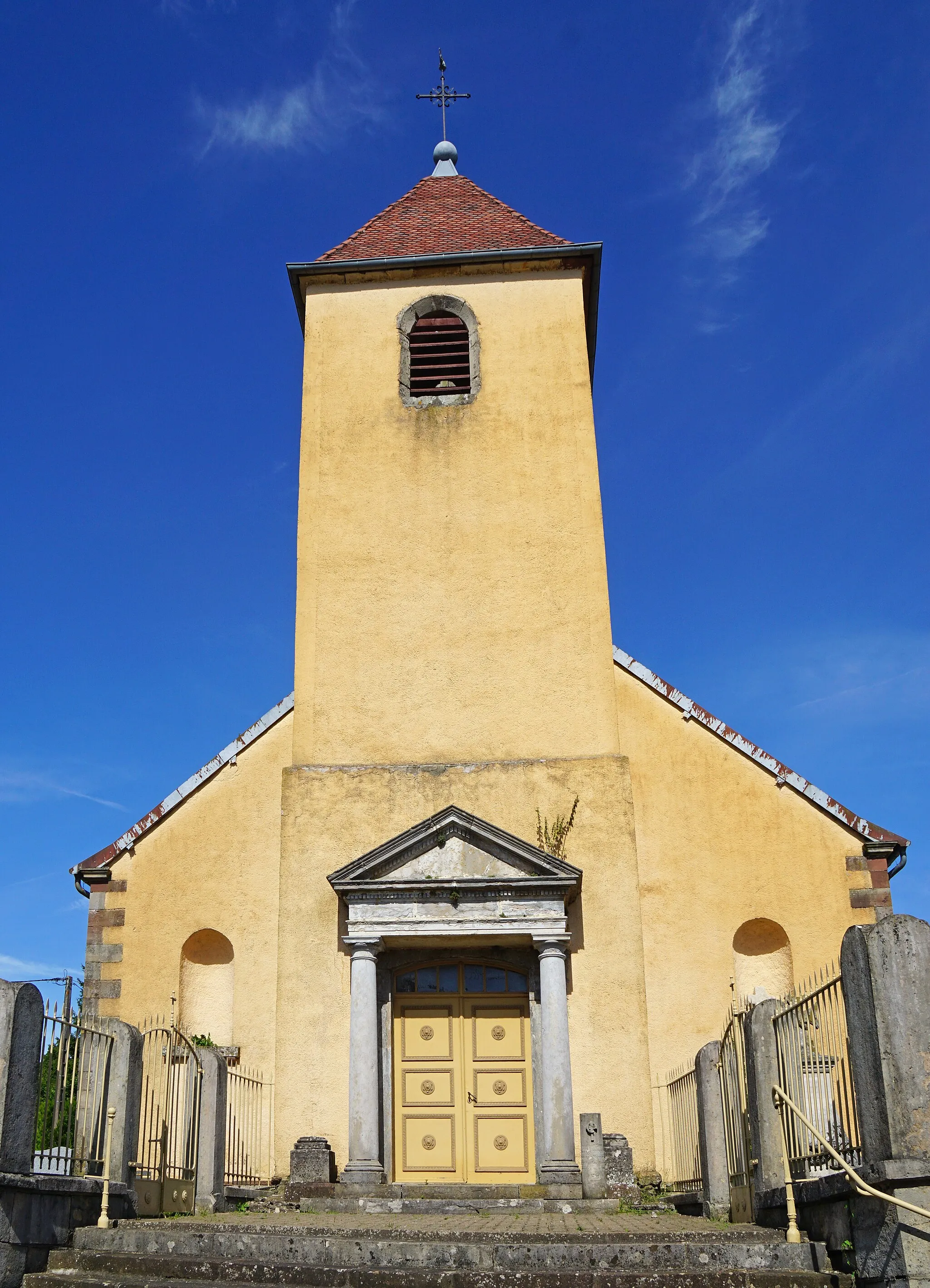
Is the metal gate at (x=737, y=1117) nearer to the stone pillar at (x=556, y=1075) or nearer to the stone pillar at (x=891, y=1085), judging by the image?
the stone pillar at (x=891, y=1085)

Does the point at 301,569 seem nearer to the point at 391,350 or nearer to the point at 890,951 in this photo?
the point at 391,350

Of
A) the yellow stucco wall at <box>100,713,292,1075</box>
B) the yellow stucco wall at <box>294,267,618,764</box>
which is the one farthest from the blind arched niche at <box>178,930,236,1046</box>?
the yellow stucco wall at <box>294,267,618,764</box>

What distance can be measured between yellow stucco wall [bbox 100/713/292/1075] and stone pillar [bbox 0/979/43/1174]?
493 centimetres

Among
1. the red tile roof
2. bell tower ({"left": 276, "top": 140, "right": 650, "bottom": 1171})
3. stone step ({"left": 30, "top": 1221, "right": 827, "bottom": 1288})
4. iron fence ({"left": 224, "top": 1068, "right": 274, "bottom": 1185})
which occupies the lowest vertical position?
stone step ({"left": 30, "top": 1221, "right": 827, "bottom": 1288})

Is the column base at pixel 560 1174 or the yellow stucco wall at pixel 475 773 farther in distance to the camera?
the yellow stucco wall at pixel 475 773

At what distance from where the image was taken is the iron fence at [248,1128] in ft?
36.5

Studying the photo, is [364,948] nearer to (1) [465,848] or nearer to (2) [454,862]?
(2) [454,862]

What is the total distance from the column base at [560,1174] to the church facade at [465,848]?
0.03 meters

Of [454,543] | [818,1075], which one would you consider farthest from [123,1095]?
[454,543]

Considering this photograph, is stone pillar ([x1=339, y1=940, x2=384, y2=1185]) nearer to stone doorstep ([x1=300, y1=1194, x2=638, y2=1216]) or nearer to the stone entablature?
the stone entablature

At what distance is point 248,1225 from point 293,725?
5963 mm

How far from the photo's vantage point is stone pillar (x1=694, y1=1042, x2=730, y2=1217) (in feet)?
30.3

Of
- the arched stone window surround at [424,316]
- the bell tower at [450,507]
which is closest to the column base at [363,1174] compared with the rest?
the bell tower at [450,507]

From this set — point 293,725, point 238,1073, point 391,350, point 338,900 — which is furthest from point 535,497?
point 238,1073
